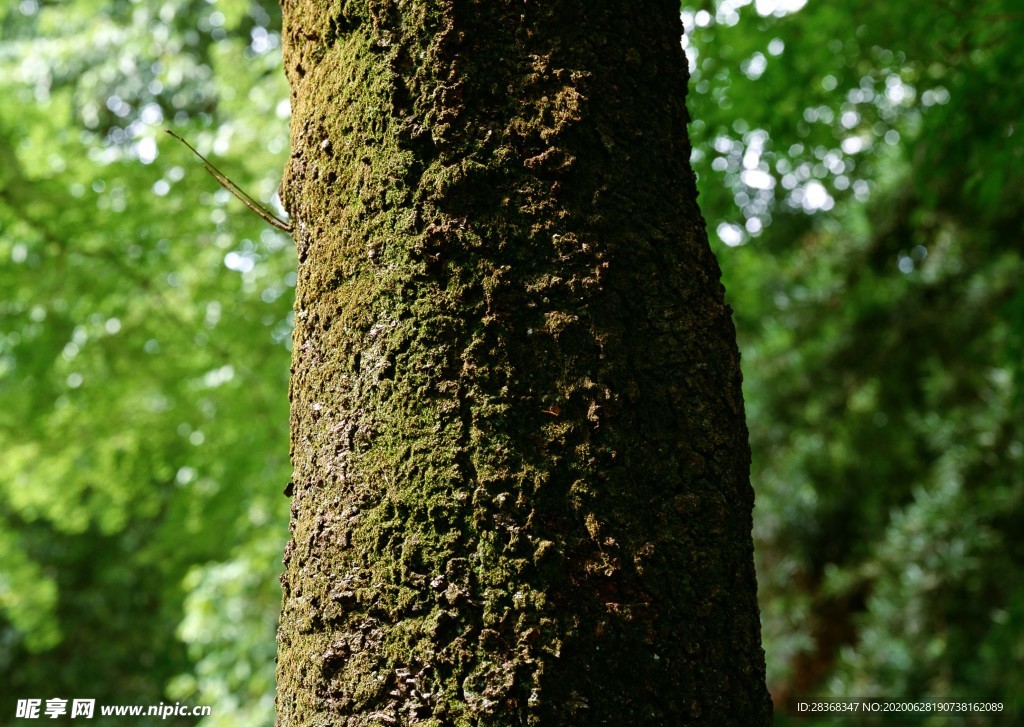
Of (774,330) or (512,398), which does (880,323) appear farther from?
(512,398)

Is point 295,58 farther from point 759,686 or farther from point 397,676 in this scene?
point 759,686

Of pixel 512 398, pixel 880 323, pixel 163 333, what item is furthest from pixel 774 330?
pixel 512 398

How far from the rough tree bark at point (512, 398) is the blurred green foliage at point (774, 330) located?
6.13ft

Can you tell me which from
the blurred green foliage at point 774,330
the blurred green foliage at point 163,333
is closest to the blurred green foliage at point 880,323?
the blurred green foliage at point 774,330

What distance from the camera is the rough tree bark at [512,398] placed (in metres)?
0.85

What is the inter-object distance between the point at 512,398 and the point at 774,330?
499cm

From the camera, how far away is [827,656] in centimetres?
620

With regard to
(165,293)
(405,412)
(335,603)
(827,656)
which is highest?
(405,412)

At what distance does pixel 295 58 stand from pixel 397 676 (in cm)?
90

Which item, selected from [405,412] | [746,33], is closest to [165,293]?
[746,33]

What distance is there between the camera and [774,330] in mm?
5535

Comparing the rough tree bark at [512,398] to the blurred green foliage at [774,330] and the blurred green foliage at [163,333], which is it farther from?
the blurred green foliage at [163,333]

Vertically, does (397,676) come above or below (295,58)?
below

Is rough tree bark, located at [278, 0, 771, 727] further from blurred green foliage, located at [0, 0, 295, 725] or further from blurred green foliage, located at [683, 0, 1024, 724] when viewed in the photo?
blurred green foliage, located at [0, 0, 295, 725]
